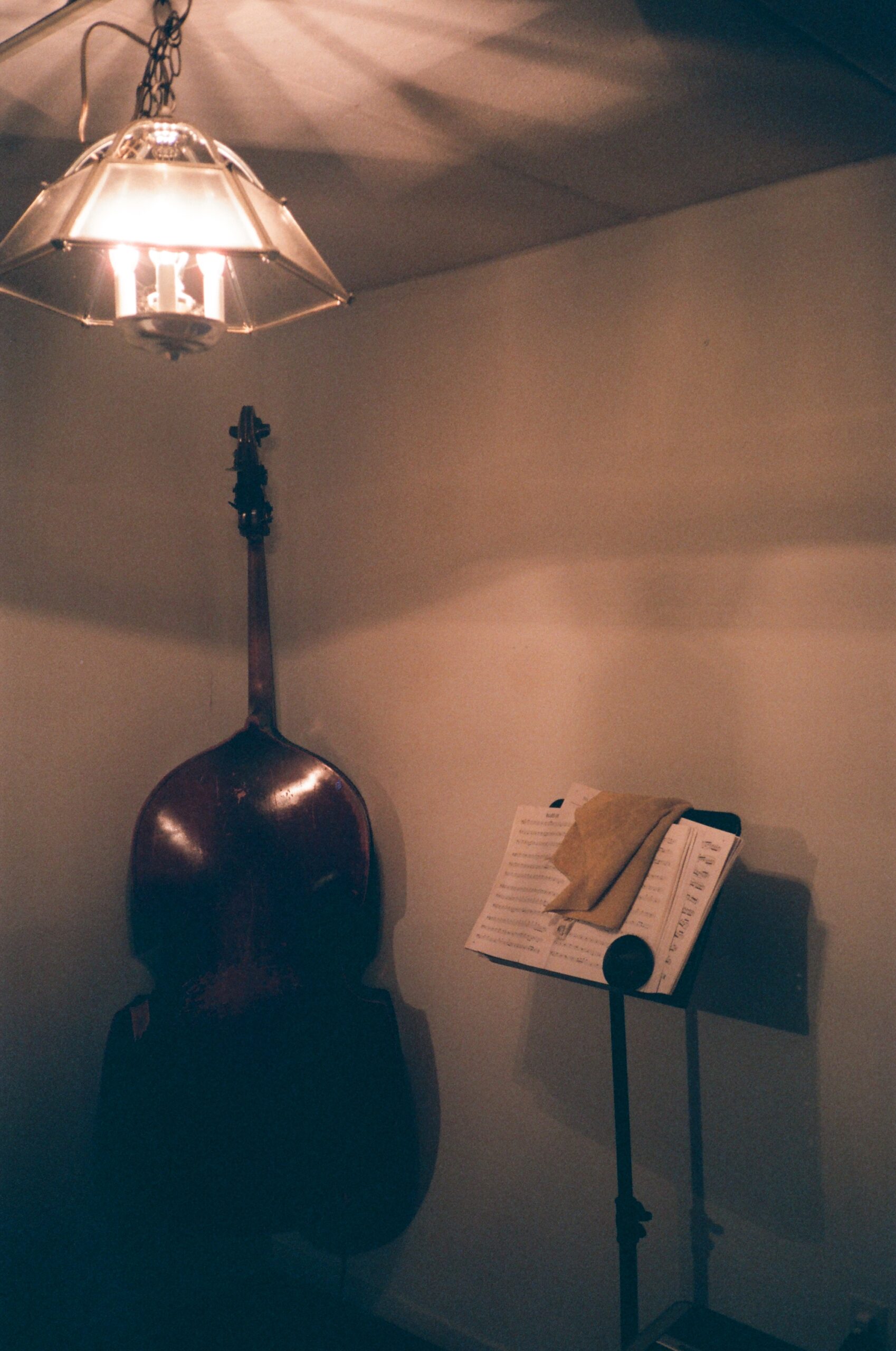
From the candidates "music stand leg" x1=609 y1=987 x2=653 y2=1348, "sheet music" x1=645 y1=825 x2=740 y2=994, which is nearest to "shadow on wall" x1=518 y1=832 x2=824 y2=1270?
"music stand leg" x1=609 y1=987 x2=653 y2=1348

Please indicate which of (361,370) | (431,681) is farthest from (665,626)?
(361,370)

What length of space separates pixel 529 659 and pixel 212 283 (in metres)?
1.27

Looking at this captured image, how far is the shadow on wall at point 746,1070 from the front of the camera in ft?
5.98

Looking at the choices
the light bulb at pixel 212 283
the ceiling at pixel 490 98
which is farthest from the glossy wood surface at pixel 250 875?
the light bulb at pixel 212 283

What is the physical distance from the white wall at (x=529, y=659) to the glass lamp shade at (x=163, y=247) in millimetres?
1056

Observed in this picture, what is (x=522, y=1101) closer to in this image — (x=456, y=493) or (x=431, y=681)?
(x=431, y=681)

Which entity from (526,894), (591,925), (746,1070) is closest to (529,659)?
(526,894)

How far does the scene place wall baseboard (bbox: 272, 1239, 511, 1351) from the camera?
89.0 inches

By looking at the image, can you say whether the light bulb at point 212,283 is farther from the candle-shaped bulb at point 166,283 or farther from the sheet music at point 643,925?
the sheet music at point 643,925

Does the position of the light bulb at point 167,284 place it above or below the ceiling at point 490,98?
below

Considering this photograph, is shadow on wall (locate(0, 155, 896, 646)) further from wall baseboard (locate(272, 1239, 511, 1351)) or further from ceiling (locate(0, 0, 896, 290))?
wall baseboard (locate(272, 1239, 511, 1351))

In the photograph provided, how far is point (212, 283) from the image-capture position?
1.11 m

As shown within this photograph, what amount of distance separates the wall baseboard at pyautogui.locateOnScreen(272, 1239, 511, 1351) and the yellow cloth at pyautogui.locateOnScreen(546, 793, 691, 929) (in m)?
1.29

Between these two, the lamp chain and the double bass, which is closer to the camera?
the lamp chain
